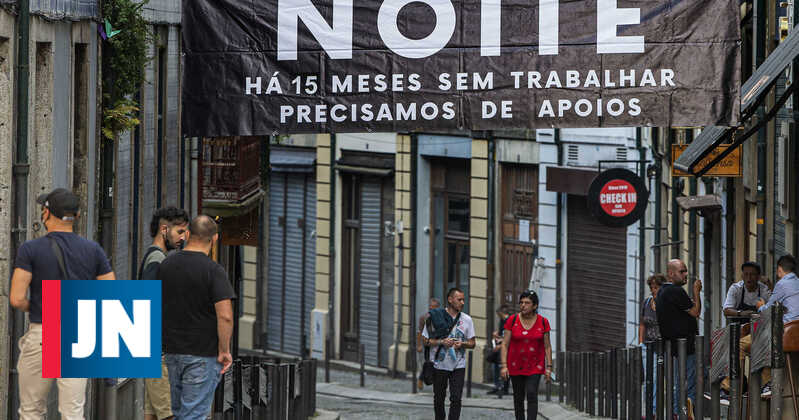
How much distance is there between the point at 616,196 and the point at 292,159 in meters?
10.4

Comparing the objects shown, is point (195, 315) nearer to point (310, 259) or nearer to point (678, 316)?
point (678, 316)

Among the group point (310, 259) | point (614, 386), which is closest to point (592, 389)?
point (614, 386)

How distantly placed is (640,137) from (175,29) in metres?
11.1

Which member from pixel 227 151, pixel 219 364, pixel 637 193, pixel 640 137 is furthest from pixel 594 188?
pixel 219 364

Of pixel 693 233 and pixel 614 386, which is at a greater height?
pixel 693 233

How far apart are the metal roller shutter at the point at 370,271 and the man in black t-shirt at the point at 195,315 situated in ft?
70.4

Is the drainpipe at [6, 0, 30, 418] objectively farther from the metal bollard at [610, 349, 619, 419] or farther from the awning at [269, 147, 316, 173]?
the awning at [269, 147, 316, 173]

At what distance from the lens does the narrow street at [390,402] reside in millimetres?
21422

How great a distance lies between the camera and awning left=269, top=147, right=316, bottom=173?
A: 33.0 meters

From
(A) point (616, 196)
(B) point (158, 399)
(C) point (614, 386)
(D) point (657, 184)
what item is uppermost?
(D) point (657, 184)

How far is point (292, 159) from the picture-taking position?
33.4 meters

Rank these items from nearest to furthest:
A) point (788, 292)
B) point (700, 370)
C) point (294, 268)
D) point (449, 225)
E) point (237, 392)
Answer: point (700, 370) < point (237, 392) < point (788, 292) < point (449, 225) < point (294, 268)

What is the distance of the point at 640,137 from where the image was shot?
2677 centimetres

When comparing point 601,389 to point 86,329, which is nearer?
point 86,329
